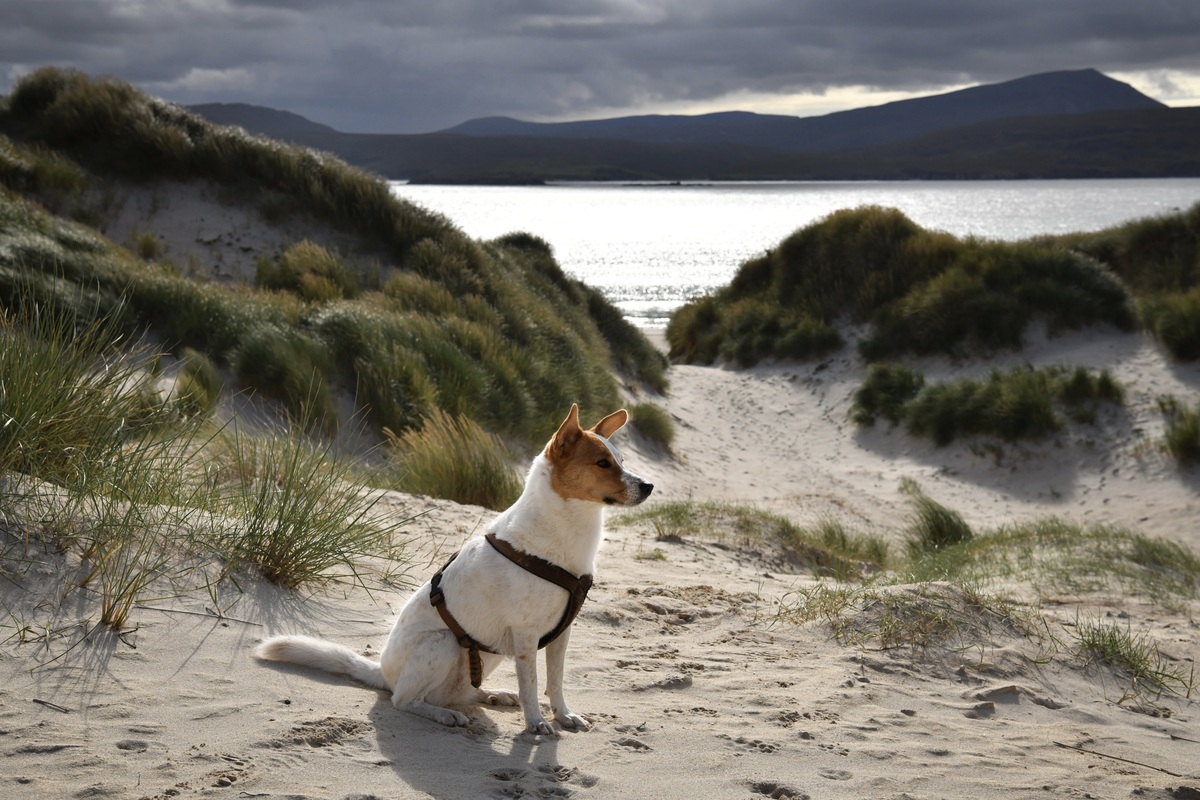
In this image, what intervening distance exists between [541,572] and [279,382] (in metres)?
6.90

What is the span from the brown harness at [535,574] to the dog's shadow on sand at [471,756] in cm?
25

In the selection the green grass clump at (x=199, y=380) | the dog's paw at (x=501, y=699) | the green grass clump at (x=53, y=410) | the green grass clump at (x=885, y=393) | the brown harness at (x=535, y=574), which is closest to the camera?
the brown harness at (x=535, y=574)

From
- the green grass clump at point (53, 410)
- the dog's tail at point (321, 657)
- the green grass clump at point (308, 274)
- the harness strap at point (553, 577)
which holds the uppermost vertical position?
the green grass clump at point (308, 274)

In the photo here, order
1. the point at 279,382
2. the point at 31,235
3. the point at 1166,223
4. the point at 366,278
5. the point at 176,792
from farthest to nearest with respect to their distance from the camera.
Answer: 1. the point at 1166,223
2. the point at 366,278
3. the point at 31,235
4. the point at 279,382
5. the point at 176,792

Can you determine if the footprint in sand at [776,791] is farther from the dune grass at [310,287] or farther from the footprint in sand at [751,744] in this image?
the dune grass at [310,287]

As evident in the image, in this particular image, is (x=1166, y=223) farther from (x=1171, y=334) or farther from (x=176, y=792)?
(x=176, y=792)

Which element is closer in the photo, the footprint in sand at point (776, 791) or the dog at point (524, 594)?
the footprint in sand at point (776, 791)

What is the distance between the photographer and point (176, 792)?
3.12 m

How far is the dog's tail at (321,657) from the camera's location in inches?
167

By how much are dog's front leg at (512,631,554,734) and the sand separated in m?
0.06

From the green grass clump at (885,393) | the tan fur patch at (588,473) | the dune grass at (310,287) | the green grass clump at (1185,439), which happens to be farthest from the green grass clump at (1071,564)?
the green grass clump at (885,393)

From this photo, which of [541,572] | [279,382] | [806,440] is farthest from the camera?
[806,440]

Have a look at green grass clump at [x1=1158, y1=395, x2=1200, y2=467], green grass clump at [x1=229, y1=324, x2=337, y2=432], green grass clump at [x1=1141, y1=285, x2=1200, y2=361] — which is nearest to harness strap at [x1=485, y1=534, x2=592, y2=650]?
green grass clump at [x1=229, y1=324, x2=337, y2=432]

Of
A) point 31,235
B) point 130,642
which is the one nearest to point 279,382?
point 31,235
